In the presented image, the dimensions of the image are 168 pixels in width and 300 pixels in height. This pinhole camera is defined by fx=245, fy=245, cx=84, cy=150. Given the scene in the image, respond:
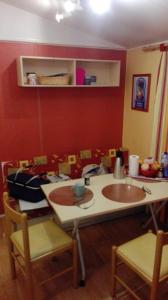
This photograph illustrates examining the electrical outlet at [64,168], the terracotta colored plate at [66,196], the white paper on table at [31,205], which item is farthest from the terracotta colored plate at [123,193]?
the electrical outlet at [64,168]

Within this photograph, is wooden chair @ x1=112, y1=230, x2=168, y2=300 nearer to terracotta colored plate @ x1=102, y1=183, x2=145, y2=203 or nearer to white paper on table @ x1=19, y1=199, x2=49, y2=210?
terracotta colored plate @ x1=102, y1=183, x2=145, y2=203

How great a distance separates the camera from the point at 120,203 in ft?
6.27

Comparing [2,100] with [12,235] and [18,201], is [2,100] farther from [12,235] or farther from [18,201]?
[12,235]

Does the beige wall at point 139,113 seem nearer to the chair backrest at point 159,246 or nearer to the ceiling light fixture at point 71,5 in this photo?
the ceiling light fixture at point 71,5

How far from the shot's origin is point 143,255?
1.75 metres

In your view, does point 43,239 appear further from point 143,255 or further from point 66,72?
point 66,72

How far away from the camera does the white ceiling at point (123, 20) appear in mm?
2010

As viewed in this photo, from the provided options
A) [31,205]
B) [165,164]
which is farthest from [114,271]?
[165,164]

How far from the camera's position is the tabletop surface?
5.78 feet

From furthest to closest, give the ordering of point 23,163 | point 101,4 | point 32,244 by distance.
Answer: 1. point 23,163
2. point 101,4
3. point 32,244

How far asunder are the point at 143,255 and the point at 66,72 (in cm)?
221

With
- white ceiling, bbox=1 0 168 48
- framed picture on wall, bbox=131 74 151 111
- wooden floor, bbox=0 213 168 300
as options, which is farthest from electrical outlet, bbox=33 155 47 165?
white ceiling, bbox=1 0 168 48

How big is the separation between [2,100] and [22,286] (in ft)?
6.24

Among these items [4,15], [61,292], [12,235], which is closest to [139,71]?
[4,15]
